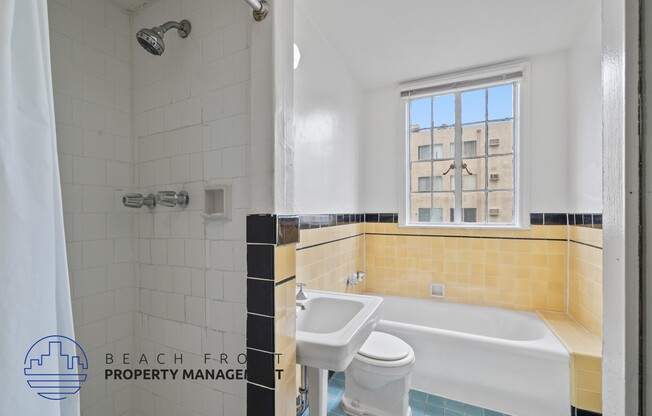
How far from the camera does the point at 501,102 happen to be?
243 cm

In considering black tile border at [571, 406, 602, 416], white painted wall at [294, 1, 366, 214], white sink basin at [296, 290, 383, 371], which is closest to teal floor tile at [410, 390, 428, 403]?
black tile border at [571, 406, 602, 416]

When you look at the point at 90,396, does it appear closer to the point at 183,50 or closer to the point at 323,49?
the point at 183,50

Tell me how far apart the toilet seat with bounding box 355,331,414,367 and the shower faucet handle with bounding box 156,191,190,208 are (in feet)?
4.09

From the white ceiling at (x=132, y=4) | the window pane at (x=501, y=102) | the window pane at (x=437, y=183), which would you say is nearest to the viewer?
the white ceiling at (x=132, y=4)

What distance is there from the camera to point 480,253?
94.7 inches

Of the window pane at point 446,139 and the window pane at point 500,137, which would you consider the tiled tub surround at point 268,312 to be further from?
the window pane at point 500,137

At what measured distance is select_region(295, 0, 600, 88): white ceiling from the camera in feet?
5.57

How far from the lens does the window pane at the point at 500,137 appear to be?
2.42 m

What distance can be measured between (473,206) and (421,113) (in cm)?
102

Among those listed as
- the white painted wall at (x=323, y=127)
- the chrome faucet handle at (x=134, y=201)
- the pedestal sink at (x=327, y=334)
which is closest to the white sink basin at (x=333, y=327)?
the pedestal sink at (x=327, y=334)

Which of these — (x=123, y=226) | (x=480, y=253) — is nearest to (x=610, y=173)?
(x=123, y=226)

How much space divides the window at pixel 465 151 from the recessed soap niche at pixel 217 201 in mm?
1995

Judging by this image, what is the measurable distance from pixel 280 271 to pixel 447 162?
219 cm

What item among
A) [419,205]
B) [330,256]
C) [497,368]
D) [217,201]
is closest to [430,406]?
[497,368]
